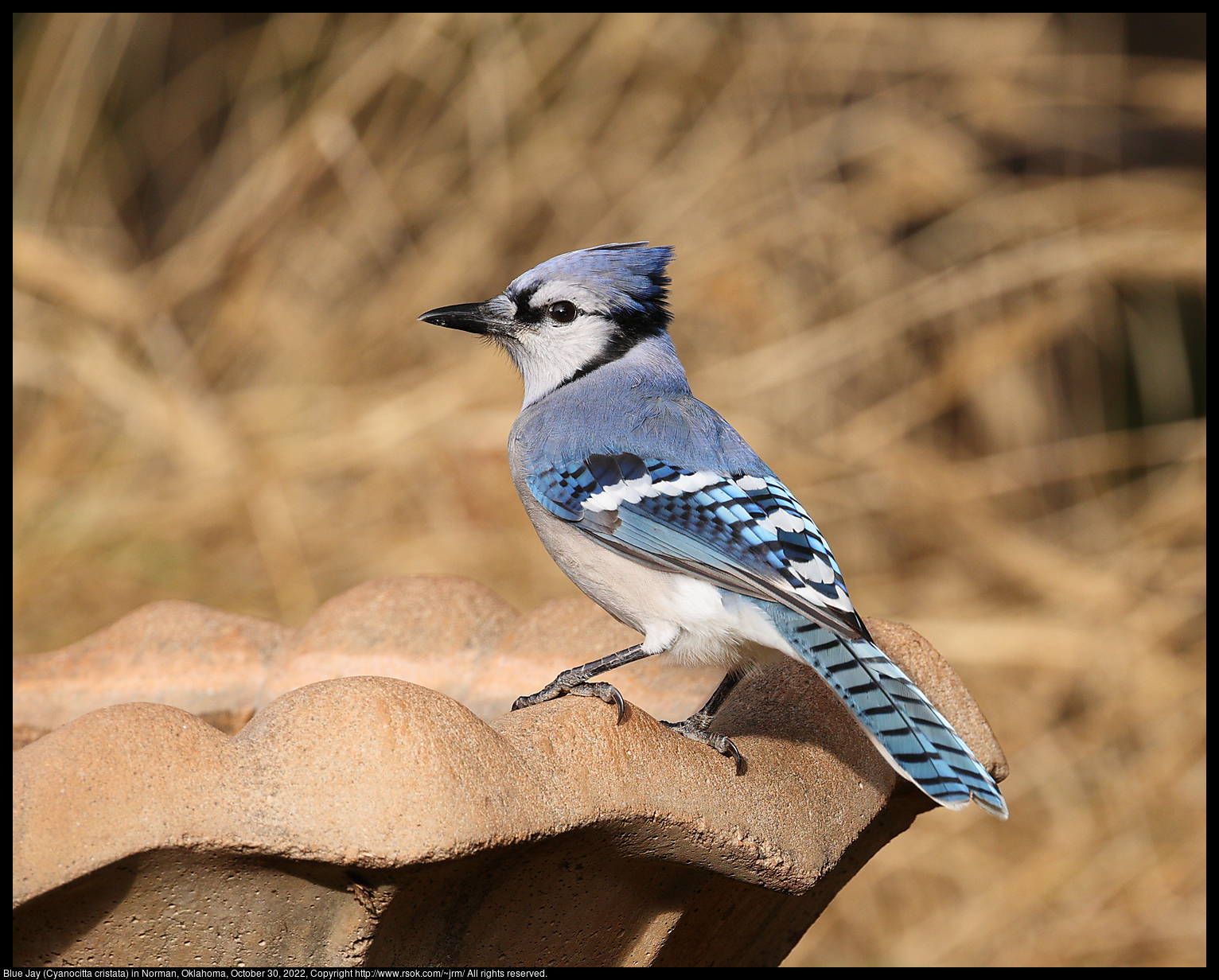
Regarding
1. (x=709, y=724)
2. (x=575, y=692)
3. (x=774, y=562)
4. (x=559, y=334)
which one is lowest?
(x=709, y=724)

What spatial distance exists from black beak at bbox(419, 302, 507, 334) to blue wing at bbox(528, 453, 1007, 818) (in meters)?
0.40

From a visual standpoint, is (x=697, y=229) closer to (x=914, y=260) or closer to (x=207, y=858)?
(x=914, y=260)

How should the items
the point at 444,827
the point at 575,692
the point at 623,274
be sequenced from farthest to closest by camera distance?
1. the point at 623,274
2. the point at 575,692
3. the point at 444,827

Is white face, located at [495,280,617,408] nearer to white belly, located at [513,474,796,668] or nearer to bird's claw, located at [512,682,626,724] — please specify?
white belly, located at [513,474,796,668]

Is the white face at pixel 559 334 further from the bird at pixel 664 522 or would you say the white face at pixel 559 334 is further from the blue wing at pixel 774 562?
the blue wing at pixel 774 562

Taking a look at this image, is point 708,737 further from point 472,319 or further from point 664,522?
point 472,319

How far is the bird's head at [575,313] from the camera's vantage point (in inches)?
78.9

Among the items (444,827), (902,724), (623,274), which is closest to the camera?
(444,827)

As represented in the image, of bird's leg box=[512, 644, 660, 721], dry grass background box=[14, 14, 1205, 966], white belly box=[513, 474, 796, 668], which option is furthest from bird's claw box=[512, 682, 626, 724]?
dry grass background box=[14, 14, 1205, 966]

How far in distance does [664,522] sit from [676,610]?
4.8 inches

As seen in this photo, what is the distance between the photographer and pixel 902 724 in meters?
1.37

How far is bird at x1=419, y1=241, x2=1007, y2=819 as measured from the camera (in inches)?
55.4

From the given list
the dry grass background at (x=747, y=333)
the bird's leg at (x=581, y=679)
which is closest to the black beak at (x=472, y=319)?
the bird's leg at (x=581, y=679)

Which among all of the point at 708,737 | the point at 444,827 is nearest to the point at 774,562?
the point at 708,737
